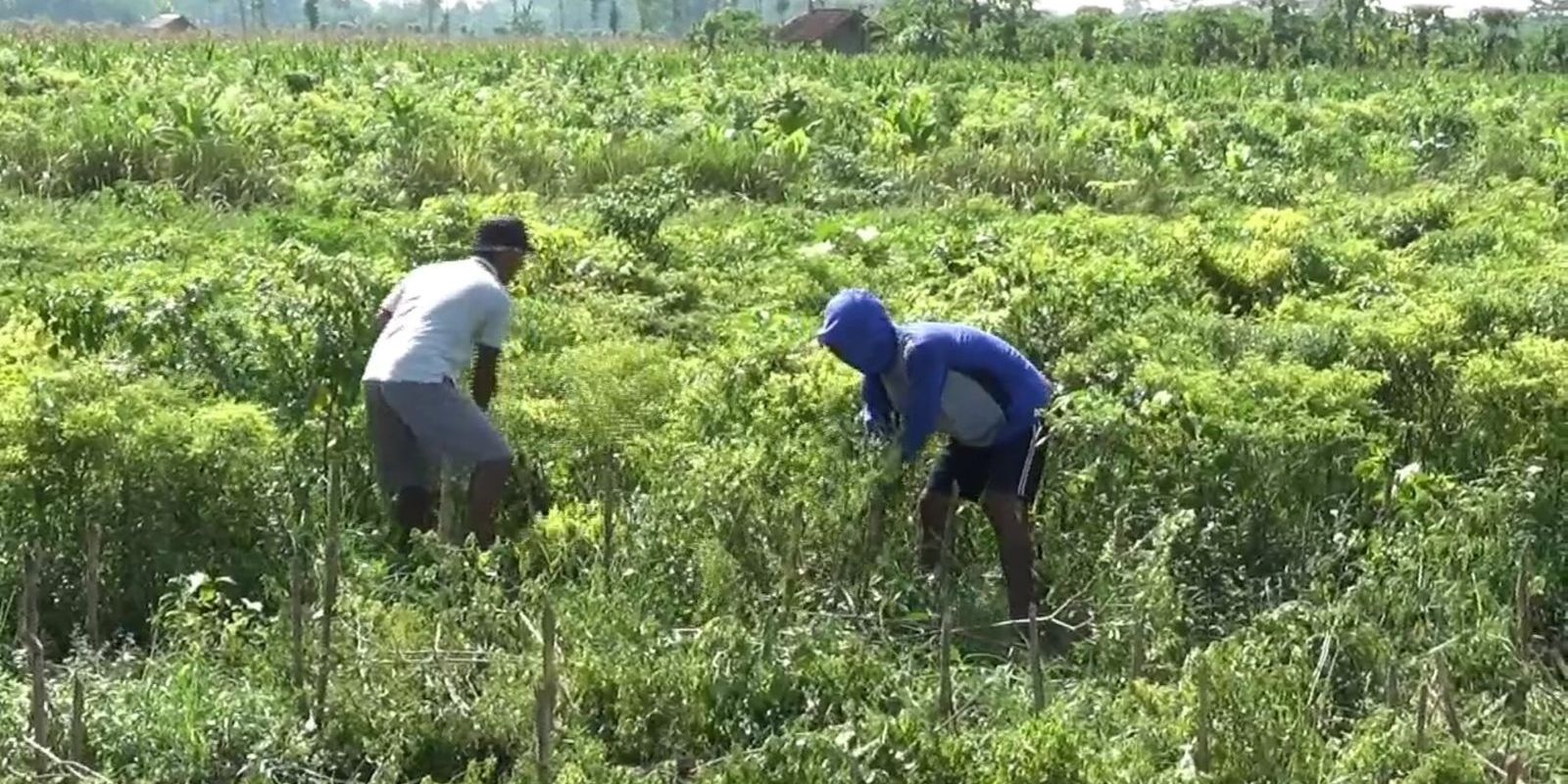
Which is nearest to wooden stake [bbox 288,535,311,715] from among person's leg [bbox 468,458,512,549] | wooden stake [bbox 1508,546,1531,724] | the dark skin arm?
person's leg [bbox 468,458,512,549]

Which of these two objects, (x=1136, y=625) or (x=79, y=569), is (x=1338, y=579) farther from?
(x=79, y=569)

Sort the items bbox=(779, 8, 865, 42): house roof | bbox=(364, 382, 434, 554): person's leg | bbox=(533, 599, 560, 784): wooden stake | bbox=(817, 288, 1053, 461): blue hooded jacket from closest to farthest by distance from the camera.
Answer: bbox=(533, 599, 560, 784): wooden stake → bbox=(817, 288, 1053, 461): blue hooded jacket → bbox=(364, 382, 434, 554): person's leg → bbox=(779, 8, 865, 42): house roof

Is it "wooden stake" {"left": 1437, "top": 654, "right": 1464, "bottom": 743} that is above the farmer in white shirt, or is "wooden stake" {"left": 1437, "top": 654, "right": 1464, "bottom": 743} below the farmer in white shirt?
below

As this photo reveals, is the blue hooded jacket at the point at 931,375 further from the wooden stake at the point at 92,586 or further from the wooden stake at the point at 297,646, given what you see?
the wooden stake at the point at 92,586

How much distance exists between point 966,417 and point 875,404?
11.3 inches

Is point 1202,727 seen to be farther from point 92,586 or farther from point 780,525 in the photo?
point 92,586

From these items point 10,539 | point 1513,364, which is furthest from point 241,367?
point 1513,364

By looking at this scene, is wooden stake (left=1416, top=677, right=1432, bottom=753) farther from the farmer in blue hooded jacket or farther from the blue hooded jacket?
the blue hooded jacket

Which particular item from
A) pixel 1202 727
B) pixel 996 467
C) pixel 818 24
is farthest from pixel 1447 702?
pixel 818 24

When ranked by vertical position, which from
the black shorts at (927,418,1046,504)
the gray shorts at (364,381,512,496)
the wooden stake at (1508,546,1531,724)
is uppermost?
the gray shorts at (364,381,512,496)

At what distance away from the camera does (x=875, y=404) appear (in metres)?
5.66

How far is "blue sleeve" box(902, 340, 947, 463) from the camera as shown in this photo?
548 centimetres

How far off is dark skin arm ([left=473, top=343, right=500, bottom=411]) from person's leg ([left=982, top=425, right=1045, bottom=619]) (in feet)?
5.47

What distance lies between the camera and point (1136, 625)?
452 cm
